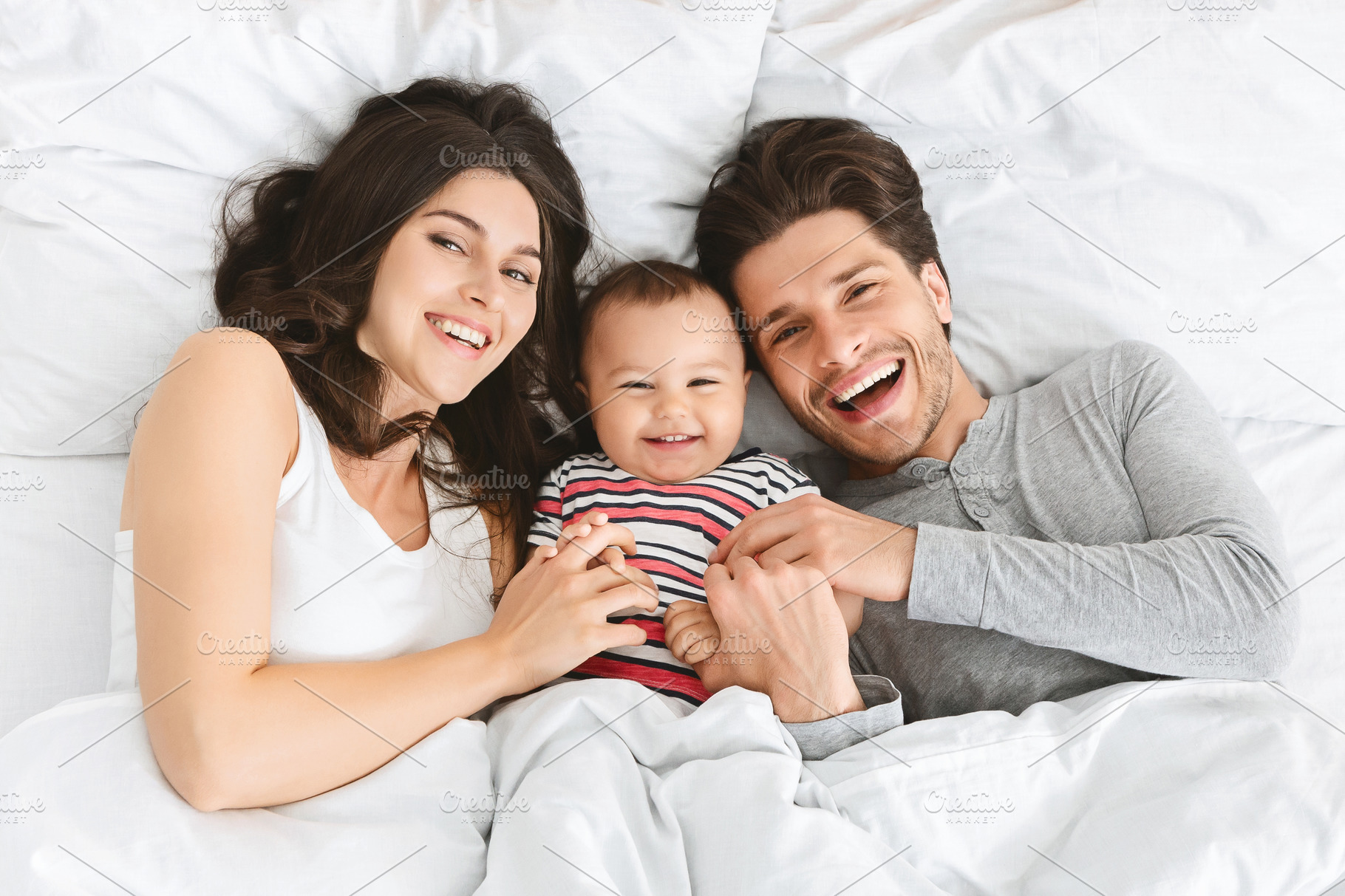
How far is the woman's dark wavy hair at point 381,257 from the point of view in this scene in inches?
59.9

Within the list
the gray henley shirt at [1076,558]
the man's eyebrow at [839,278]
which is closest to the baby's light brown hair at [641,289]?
the man's eyebrow at [839,278]

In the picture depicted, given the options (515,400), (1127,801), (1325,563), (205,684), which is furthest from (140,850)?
(1325,563)

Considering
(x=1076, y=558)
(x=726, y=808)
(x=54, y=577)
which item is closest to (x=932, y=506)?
(x=1076, y=558)

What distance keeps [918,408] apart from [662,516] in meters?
0.53

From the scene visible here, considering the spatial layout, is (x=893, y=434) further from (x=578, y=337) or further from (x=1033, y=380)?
(x=578, y=337)

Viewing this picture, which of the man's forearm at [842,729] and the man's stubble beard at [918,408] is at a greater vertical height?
the man's stubble beard at [918,408]

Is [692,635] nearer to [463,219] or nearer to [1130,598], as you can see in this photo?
[1130,598]

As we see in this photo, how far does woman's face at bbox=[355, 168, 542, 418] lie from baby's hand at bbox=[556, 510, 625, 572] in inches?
11.7

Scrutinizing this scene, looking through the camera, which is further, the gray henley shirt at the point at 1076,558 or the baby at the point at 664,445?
the baby at the point at 664,445

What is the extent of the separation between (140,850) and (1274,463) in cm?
208

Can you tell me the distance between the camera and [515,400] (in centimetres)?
182

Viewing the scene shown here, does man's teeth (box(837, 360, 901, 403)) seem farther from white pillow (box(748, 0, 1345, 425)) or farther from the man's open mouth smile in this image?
white pillow (box(748, 0, 1345, 425))

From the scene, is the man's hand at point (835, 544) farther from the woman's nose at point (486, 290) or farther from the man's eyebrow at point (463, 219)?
the man's eyebrow at point (463, 219)

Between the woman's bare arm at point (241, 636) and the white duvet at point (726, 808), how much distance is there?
0.04 m
